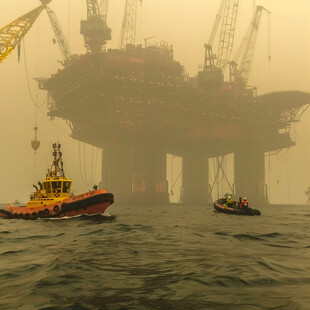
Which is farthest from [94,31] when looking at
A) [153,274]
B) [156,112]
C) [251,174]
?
[153,274]

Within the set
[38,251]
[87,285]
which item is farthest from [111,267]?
[38,251]

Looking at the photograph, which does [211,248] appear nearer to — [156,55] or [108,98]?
[108,98]

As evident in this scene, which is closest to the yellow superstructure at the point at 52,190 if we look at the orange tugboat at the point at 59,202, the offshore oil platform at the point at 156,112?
the orange tugboat at the point at 59,202

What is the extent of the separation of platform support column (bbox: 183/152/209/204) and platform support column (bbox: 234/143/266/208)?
12.0 m

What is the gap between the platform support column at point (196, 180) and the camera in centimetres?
13162

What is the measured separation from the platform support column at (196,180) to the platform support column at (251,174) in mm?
12016

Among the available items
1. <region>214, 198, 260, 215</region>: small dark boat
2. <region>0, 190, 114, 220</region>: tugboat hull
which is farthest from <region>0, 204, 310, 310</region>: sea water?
<region>214, 198, 260, 215</region>: small dark boat

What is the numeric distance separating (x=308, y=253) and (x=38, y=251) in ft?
34.9

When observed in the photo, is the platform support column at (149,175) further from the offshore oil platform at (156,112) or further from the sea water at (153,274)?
the sea water at (153,274)

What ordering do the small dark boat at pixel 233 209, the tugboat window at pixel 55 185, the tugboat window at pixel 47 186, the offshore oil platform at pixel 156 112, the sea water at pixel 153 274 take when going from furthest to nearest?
1. the offshore oil platform at pixel 156 112
2. the small dark boat at pixel 233 209
3. the tugboat window at pixel 47 186
4. the tugboat window at pixel 55 185
5. the sea water at pixel 153 274

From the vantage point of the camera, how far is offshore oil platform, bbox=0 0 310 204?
108 m

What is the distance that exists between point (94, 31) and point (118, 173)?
4190 centimetres

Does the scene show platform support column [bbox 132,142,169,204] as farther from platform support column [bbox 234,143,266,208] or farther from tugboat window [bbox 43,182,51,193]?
tugboat window [bbox 43,182,51,193]

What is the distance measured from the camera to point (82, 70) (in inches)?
4129
